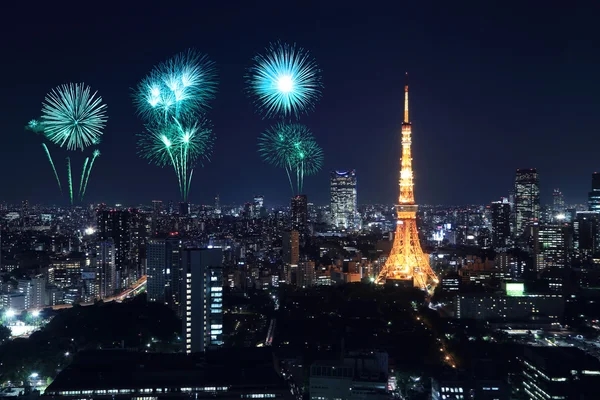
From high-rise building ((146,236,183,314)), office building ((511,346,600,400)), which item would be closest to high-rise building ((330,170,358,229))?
high-rise building ((146,236,183,314))

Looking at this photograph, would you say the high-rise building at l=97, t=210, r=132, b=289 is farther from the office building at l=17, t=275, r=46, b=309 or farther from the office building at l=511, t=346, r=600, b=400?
the office building at l=511, t=346, r=600, b=400

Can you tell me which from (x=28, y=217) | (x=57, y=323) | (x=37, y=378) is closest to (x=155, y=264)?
(x=57, y=323)

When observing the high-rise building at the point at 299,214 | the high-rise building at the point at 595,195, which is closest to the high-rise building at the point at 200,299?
the high-rise building at the point at 299,214

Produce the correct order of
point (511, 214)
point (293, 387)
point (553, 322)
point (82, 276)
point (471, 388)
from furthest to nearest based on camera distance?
point (511, 214) → point (82, 276) → point (553, 322) → point (293, 387) → point (471, 388)

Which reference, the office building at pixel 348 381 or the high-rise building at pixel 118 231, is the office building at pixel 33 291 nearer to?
the high-rise building at pixel 118 231

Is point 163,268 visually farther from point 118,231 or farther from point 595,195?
point 595,195

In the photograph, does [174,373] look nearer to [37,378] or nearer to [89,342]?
[37,378]
